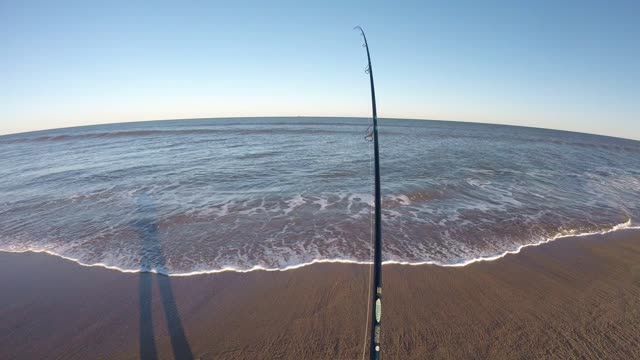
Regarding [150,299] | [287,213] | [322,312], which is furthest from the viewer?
[287,213]

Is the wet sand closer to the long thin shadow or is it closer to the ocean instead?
the long thin shadow

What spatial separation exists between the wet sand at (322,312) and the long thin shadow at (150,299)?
2cm

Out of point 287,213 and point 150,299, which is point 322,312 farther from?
point 287,213

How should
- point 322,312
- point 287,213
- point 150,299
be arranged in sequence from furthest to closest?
point 287,213 < point 150,299 < point 322,312

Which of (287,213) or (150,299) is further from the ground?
(287,213)

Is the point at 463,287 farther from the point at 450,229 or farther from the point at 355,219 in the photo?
the point at 355,219

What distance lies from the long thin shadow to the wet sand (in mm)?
24

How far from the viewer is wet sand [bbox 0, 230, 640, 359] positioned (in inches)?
163

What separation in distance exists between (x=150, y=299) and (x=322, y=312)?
3376mm

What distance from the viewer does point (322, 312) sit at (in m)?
4.90

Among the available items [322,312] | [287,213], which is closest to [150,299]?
[322,312]

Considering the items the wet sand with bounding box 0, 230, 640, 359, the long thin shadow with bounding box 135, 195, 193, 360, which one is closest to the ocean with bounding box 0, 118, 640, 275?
the long thin shadow with bounding box 135, 195, 193, 360

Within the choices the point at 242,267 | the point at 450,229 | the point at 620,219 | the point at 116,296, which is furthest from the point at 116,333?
the point at 620,219

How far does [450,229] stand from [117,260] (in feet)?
31.1
